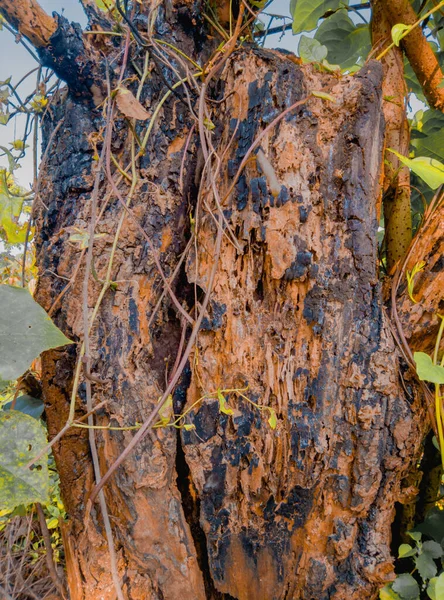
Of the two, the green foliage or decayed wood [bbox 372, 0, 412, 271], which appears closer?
the green foliage

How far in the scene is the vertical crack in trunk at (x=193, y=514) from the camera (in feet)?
2.38

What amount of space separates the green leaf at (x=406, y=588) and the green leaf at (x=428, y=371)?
1.28 ft

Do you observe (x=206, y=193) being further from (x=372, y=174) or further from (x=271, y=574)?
(x=271, y=574)

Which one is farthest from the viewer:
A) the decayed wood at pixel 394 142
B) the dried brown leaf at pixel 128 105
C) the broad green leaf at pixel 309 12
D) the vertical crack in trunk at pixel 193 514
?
the broad green leaf at pixel 309 12

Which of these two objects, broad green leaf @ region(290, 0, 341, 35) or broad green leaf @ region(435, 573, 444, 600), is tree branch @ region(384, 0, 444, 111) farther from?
broad green leaf @ region(435, 573, 444, 600)

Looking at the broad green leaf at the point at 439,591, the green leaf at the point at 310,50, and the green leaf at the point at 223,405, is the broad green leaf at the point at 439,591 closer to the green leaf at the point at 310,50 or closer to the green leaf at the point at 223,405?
the green leaf at the point at 223,405

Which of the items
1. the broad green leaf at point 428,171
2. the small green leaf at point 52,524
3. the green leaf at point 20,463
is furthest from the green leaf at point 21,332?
the small green leaf at point 52,524

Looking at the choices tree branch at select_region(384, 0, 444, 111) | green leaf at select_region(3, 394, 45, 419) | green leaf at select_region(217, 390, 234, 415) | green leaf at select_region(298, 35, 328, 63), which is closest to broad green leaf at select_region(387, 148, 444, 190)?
green leaf at select_region(298, 35, 328, 63)

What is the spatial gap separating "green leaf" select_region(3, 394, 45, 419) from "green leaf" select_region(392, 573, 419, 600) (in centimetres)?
75

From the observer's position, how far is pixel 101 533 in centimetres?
69

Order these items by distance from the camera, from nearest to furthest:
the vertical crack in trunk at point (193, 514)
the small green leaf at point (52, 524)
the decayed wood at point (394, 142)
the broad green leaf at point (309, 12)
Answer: the vertical crack in trunk at point (193, 514) < the decayed wood at point (394, 142) < the broad green leaf at point (309, 12) < the small green leaf at point (52, 524)

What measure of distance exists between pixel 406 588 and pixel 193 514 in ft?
1.35

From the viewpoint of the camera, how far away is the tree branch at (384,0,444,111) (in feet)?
2.84

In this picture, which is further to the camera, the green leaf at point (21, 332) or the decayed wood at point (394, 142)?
the decayed wood at point (394, 142)
